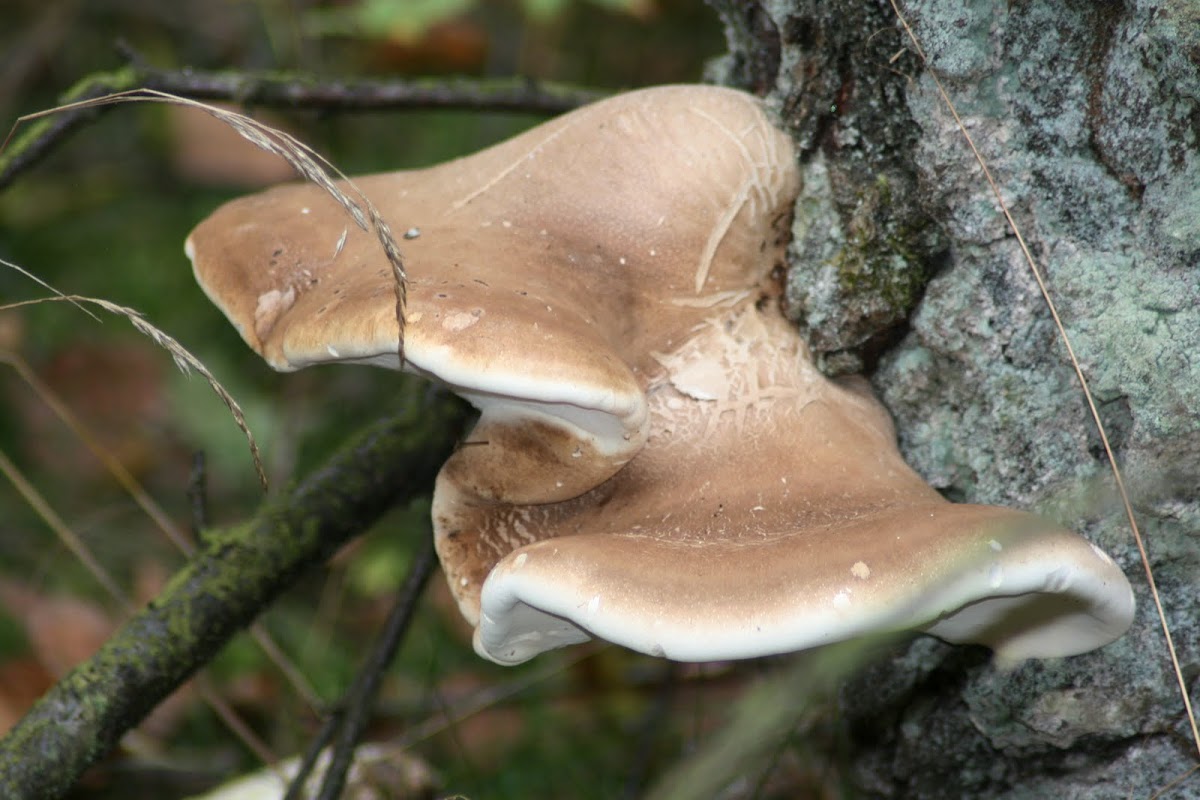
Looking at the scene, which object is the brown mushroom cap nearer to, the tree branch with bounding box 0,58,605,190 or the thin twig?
the thin twig

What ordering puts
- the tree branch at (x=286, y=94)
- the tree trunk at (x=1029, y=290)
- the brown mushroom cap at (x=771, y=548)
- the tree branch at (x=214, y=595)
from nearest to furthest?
the brown mushroom cap at (x=771, y=548) → the tree trunk at (x=1029, y=290) → the tree branch at (x=214, y=595) → the tree branch at (x=286, y=94)

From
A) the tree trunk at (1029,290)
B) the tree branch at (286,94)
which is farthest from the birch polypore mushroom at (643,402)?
the tree branch at (286,94)

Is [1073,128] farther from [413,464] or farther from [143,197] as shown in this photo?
[143,197]

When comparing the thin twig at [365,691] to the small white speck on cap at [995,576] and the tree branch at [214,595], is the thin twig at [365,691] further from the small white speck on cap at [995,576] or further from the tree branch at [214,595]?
the small white speck on cap at [995,576]

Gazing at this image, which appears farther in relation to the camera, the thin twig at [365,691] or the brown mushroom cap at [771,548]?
the thin twig at [365,691]

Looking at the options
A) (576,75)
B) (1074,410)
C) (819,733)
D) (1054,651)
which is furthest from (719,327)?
(576,75)

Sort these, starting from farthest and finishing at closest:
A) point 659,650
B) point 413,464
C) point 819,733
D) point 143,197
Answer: point 143,197 → point 819,733 → point 413,464 → point 659,650
